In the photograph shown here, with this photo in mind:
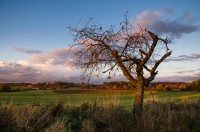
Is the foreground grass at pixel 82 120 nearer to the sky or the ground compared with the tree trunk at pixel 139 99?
nearer to the ground

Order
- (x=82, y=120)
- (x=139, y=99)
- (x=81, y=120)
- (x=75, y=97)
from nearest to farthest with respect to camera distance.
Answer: (x=81, y=120), (x=82, y=120), (x=139, y=99), (x=75, y=97)

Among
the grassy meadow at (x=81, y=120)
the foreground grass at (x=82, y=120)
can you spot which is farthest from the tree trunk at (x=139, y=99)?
the foreground grass at (x=82, y=120)

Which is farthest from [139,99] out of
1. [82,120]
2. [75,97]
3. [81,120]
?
[75,97]

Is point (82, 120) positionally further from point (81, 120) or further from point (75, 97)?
point (75, 97)

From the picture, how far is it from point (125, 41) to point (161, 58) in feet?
6.22

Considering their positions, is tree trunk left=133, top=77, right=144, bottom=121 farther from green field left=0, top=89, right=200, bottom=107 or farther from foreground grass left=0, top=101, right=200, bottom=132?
green field left=0, top=89, right=200, bottom=107

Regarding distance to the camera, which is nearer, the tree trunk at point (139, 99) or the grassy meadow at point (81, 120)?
the grassy meadow at point (81, 120)

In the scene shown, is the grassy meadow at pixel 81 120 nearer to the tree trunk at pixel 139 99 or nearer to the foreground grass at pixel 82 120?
the foreground grass at pixel 82 120

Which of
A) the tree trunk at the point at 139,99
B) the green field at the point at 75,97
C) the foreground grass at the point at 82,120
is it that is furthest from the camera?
the green field at the point at 75,97

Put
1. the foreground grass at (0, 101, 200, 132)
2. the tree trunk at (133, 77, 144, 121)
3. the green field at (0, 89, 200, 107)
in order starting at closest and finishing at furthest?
the foreground grass at (0, 101, 200, 132), the tree trunk at (133, 77, 144, 121), the green field at (0, 89, 200, 107)

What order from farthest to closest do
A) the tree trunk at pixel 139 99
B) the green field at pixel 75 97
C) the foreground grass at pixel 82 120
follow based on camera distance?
the green field at pixel 75 97
the tree trunk at pixel 139 99
the foreground grass at pixel 82 120

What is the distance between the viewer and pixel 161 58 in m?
13.6

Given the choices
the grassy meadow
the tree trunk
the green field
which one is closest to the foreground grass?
the grassy meadow

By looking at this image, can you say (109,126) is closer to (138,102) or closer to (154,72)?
(138,102)
